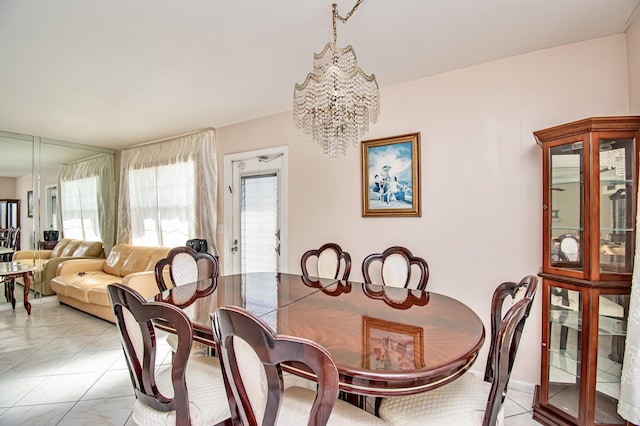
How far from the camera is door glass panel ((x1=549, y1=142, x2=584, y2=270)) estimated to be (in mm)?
1723

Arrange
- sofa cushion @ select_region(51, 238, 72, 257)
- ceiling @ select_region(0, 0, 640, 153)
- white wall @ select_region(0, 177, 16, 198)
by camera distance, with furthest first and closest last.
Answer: sofa cushion @ select_region(51, 238, 72, 257), white wall @ select_region(0, 177, 16, 198), ceiling @ select_region(0, 0, 640, 153)

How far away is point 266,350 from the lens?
81cm

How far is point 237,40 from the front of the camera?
6.56 feet

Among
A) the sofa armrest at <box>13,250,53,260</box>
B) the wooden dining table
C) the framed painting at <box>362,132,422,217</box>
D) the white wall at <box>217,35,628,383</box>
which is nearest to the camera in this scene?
the wooden dining table

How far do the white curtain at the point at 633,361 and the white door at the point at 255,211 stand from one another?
2.72 m

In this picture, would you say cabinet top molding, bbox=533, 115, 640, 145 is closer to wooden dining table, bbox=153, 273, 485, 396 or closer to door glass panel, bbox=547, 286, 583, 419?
door glass panel, bbox=547, 286, 583, 419

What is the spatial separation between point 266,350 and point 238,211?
3153 mm

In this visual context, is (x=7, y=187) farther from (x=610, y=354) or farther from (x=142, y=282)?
(x=610, y=354)

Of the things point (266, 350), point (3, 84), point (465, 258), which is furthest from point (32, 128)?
point (465, 258)

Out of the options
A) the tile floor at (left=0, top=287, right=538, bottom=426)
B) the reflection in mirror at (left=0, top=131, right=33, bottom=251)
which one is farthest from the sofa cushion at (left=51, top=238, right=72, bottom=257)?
the tile floor at (left=0, top=287, right=538, bottom=426)

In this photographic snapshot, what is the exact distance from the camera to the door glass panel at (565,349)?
1.72m

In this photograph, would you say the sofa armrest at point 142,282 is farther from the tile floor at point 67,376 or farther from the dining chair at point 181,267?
the dining chair at point 181,267

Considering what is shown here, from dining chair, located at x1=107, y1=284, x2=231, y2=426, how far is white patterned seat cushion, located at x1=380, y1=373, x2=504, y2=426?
723 millimetres

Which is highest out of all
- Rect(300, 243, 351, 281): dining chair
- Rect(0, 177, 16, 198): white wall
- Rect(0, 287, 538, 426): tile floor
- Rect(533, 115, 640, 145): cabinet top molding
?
Rect(533, 115, 640, 145): cabinet top molding
